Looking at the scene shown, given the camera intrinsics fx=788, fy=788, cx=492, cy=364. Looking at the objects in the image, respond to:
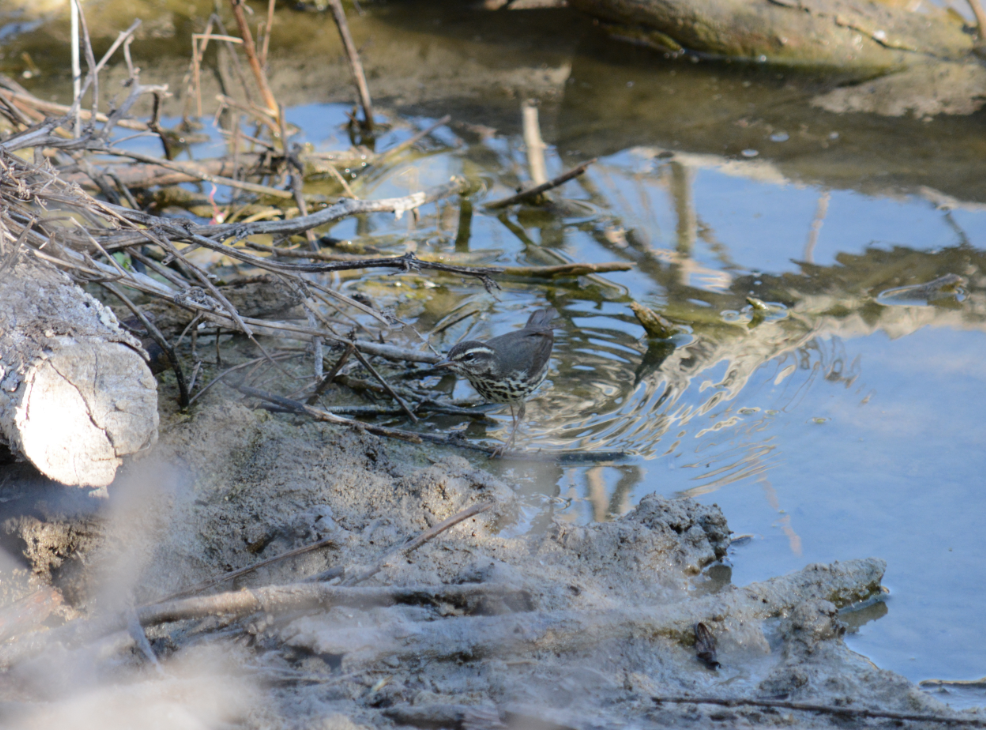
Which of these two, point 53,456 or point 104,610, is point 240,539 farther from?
point 53,456

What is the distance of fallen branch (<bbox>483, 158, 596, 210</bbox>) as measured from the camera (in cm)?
624

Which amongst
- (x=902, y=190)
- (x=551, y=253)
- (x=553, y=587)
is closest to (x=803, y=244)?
(x=902, y=190)

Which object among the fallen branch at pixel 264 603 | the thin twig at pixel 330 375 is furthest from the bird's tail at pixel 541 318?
the fallen branch at pixel 264 603

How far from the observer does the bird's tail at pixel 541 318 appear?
16.7 ft

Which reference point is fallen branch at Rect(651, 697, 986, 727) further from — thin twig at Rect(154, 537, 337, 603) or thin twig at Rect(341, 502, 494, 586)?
thin twig at Rect(154, 537, 337, 603)

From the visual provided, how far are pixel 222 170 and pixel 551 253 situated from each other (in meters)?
3.09

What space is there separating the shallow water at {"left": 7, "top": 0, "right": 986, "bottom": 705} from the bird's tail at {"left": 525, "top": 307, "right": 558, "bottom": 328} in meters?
0.16

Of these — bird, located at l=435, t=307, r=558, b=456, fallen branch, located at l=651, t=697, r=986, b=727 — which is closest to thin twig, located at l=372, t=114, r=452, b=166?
bird, located at l=435, t=307, r=558, b=456

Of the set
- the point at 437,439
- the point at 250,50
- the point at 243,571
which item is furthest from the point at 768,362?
the point at 250,50

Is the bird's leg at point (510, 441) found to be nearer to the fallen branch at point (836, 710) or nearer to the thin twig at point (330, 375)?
the thin twig at point (330, 375)

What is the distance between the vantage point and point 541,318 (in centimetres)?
516

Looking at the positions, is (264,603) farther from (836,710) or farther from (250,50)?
(250,50)

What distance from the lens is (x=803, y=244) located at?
606 cm

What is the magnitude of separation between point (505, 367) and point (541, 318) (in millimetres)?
992
